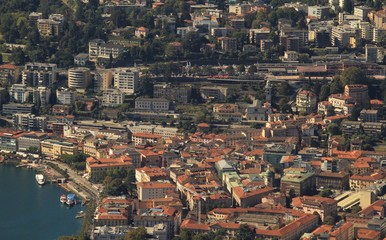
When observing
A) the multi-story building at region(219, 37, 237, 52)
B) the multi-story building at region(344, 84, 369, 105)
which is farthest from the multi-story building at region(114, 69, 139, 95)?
the multi-story building at region(344, 84, 369, 105)

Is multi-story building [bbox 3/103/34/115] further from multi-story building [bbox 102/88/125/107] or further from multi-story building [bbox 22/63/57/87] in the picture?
multi-story building [bbox 102/88/125/107]

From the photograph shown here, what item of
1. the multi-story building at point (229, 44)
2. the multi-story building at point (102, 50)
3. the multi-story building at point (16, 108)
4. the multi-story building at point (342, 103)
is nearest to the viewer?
the multi-story building at point (342, 103)

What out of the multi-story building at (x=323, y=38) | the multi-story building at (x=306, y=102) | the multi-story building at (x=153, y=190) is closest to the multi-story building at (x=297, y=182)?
the multi-story building at (x=153, y=190)

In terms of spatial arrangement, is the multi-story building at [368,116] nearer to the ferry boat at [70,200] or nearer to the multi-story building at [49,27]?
the ferry boat at [70,200]

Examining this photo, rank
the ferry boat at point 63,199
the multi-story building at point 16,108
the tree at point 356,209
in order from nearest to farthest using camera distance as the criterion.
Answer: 1. the tree at point 356,209
2. the ferry boat at point 63,199
3. the multi-story building at point 16,108

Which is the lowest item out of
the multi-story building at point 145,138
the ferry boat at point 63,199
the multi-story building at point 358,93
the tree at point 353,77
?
the ferry boat at point 63,199

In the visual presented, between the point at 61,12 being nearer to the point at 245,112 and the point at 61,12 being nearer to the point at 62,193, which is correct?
the point at 245,112

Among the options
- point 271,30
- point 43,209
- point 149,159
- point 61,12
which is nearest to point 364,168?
point 149,159

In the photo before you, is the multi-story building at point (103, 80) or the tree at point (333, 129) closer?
the tree at point (333, 129)
